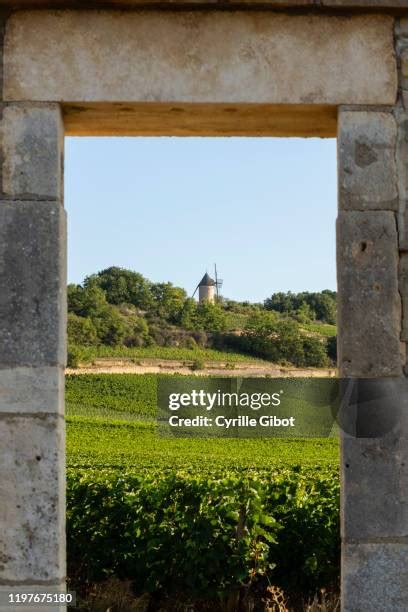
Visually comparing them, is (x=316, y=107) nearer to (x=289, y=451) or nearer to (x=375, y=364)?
(x=375, y=364)

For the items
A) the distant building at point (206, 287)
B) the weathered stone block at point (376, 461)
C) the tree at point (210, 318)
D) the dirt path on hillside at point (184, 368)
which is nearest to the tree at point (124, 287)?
the tree at point (210, 318)

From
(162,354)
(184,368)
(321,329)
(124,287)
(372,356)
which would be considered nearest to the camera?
(372,356)

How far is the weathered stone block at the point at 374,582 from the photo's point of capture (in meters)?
3.44

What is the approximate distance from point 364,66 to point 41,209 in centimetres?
162

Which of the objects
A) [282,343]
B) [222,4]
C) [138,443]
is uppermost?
[282,343]

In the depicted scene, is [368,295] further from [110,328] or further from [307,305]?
[307,305]

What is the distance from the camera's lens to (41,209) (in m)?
3.57

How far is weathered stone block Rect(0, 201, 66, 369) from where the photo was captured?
11.5ft

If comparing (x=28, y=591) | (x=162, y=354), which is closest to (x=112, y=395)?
(x=162, y=354)

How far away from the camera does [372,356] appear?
3549 millimetres

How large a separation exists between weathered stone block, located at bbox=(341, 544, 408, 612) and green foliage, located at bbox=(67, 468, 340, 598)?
138cm

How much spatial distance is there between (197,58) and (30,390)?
5.55 feet

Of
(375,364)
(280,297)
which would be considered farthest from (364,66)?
(280,297)

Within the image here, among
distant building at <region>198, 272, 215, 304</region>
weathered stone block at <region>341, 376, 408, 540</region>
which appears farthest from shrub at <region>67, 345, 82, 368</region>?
weathered stone block at <region>341, 376, 408, 540</region>
